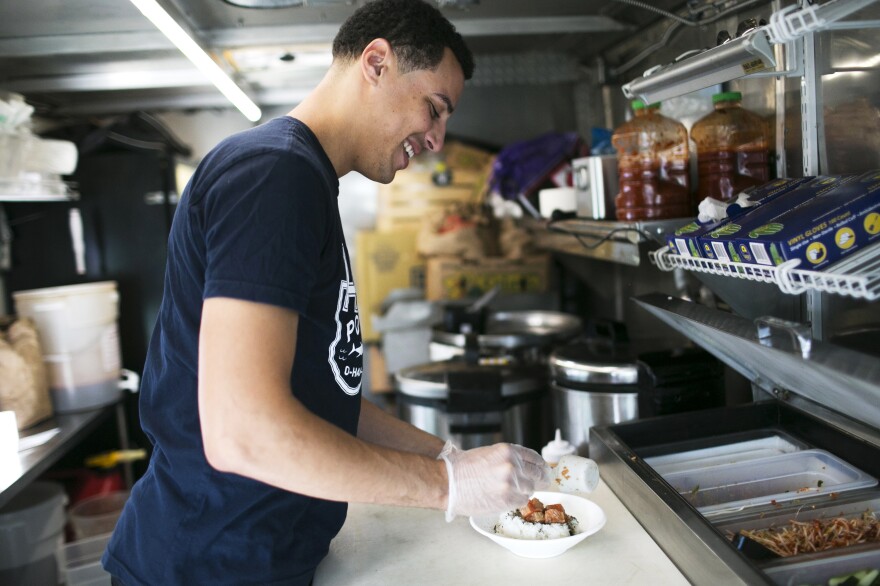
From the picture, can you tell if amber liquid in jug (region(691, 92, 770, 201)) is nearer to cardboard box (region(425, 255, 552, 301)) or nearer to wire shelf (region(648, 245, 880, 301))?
wire shelf (region(648, 245, 880, 301))

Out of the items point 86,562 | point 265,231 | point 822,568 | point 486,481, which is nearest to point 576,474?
point 486,481

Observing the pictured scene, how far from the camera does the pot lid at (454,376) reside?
8.73 feet

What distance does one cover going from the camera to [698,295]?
259 cm

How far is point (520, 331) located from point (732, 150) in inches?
57.9

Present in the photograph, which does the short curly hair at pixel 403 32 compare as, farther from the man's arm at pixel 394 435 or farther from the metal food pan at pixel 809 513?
the metal food pan at pixel 809 513

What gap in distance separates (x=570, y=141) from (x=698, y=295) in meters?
1.27

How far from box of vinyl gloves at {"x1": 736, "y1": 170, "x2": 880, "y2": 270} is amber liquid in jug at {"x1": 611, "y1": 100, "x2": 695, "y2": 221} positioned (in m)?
0.75

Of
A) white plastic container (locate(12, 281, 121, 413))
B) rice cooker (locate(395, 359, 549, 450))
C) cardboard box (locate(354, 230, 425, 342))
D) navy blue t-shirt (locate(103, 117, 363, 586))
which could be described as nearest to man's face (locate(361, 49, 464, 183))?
navy blue t-shirt (locate(103, 117, 363, 586))

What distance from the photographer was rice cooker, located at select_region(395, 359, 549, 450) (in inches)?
104

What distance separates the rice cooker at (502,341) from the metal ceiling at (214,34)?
1256 millimetres

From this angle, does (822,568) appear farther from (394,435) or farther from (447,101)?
(447,101)

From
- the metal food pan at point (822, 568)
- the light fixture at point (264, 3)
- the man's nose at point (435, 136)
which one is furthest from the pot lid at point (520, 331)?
the metal food pan at point (822, 568)

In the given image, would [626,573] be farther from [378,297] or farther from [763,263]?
[378,297]

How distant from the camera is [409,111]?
1.47 m
